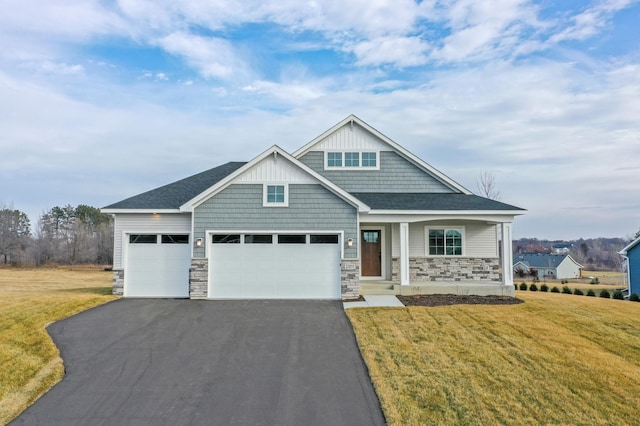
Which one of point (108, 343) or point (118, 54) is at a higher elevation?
point (118, 54)

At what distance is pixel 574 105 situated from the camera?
1764 centimetres

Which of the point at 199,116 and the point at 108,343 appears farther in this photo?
the point at 199,116

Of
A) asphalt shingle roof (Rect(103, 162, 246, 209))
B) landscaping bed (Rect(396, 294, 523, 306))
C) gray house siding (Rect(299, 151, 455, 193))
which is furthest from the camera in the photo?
gray house siding (Rect(299, 151, 455, 193))

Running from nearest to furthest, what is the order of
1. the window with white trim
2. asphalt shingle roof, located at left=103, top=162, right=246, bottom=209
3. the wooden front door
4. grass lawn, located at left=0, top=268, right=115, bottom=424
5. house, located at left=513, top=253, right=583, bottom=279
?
grass lawn, located at left=0, top=268, right=115, bottom=424 < asphalt shingle roof, located at left=103, top=162, right=246, bottom=209 < the wooden front door < the window with white trim < house, located at left=513, top=253, right=583, bottom=279

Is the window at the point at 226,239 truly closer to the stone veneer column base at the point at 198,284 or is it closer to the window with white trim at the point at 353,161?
the stone veneer column base at the point at 198,284

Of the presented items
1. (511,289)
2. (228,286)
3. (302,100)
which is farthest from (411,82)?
(228,286)

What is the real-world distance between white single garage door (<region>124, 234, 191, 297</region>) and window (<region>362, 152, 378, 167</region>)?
7806 mm

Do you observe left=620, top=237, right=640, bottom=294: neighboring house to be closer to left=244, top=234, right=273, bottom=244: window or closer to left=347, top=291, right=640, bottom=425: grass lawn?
left=347, top=291, right=640, bottom=425: grass lawn

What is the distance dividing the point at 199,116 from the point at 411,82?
1124cm

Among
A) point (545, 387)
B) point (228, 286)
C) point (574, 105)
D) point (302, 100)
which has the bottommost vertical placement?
point (545, 387)

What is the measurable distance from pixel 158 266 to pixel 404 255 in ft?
28.0

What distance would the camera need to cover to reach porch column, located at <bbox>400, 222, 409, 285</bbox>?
13.7 meters

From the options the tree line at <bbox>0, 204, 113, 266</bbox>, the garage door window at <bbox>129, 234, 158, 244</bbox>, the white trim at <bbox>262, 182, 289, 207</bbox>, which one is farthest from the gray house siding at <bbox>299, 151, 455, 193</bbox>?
the tree line at <bbox>0, 204, 113, 266</bbox>

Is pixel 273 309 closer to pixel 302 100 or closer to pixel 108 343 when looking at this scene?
pixel 108 343
